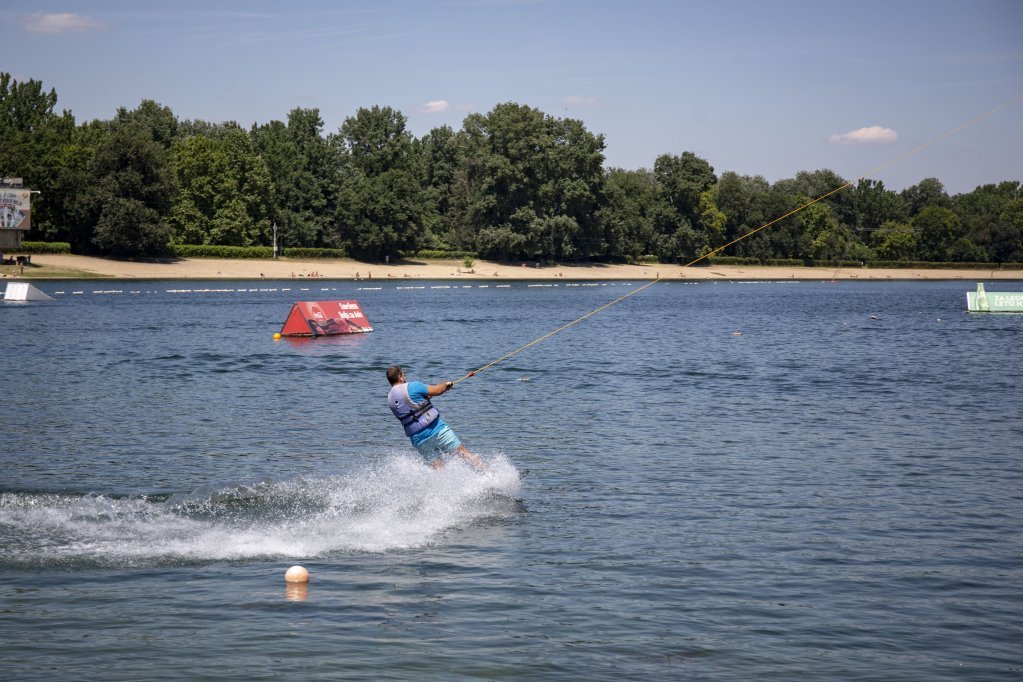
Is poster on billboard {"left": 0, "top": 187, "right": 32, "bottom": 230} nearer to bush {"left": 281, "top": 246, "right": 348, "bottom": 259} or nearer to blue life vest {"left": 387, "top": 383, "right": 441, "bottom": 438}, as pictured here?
bush {"left": 281, "top": 246, "right": 348, "bottom": 259}

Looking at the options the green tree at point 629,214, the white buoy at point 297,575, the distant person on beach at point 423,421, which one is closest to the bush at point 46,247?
the green tree at point 629,214

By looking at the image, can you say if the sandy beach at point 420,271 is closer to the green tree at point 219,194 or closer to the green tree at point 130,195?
the green tree at point 130,195

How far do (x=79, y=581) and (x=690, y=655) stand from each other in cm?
715

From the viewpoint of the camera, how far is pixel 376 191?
137m

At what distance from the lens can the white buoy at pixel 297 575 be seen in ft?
41.9

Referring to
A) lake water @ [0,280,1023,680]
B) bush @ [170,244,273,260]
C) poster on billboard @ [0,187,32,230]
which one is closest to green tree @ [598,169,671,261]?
bush @ [170,244,273,260]

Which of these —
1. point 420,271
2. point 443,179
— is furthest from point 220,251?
point 443,179

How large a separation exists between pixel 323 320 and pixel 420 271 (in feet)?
291

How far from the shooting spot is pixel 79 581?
13.1m

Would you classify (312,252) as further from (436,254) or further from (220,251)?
(436,254)

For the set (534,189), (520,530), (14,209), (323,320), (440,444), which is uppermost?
(534,189)

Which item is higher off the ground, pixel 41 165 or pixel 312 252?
pixel 41 165

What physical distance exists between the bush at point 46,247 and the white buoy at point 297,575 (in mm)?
103996

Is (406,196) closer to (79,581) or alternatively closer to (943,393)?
(943,393)
